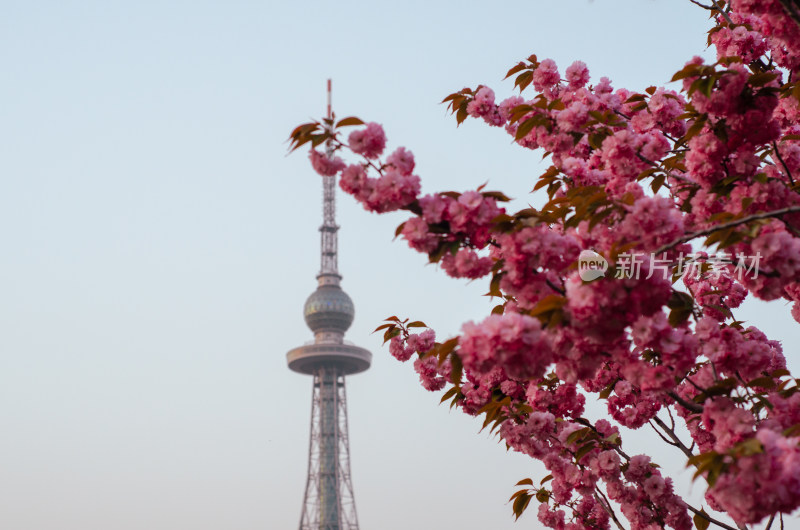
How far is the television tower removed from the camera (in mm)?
80875

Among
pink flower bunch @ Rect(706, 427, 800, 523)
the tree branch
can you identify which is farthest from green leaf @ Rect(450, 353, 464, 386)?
the tree branch

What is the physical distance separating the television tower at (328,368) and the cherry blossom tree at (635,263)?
77.3m

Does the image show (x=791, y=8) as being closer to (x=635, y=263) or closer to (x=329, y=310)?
(x=635, y=263)

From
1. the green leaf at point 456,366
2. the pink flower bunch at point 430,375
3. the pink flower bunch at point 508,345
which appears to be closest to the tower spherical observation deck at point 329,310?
the pink flower bunch at point 430,375

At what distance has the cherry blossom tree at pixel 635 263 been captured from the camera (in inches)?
119

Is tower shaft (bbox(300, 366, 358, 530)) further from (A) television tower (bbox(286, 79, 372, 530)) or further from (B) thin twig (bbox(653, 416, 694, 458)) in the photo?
(B) thin twig (bbox(653, 416, 694, 458))

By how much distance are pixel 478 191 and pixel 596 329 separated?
0.90 metres

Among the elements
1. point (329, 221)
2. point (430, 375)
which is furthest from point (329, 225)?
point (430, 375)

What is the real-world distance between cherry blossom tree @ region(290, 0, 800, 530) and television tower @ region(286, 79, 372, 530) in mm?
77340

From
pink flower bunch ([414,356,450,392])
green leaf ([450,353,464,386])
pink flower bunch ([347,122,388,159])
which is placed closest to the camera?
green leaf ([450,353,464,386])

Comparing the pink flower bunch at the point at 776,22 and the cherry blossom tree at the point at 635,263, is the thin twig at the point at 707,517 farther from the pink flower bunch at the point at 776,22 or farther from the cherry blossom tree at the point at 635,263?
the pink flower bunch at the point at 776,22

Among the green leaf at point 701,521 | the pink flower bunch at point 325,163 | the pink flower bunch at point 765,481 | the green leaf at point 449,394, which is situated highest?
the pink flower bunch at point 325,163

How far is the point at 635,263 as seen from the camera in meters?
3.14

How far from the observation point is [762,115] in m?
3.81
